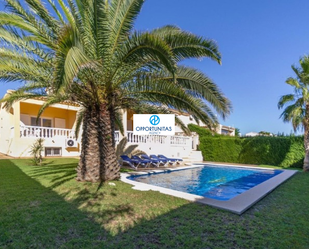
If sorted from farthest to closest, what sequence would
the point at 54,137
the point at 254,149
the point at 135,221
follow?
the point at 254,149 < the point at 54,137 < the point at 135,221

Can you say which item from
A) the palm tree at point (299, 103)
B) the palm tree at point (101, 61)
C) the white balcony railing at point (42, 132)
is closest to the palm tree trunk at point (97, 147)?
the palm tree at point (101, 61)

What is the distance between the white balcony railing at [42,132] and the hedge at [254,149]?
16.0 meters

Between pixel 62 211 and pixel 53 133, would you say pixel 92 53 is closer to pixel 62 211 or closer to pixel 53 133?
pixel 62 211

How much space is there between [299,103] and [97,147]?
16.3 m

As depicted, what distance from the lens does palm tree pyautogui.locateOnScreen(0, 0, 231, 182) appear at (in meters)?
6.24

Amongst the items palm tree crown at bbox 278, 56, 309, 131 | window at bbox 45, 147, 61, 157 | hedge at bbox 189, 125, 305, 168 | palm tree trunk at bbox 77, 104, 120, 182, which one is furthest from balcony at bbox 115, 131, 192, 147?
palm tree crown at bbox 278, 56, 309, 131

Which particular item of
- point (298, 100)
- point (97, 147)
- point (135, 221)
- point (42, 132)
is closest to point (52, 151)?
point (42, 132)

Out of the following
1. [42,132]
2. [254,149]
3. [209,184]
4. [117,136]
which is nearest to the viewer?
[209,184]

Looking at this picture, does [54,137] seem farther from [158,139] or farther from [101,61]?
[101,61]

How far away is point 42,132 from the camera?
18859 mm

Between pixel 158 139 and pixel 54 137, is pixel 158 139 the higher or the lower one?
the lower one

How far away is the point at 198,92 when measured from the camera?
909cm

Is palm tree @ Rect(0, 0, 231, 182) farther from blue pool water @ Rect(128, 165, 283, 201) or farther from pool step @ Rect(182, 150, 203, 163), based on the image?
pool step @ Rect(182, 150, 203, 163)

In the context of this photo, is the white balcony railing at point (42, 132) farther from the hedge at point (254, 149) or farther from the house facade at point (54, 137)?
the hedge at point (254, 149)
